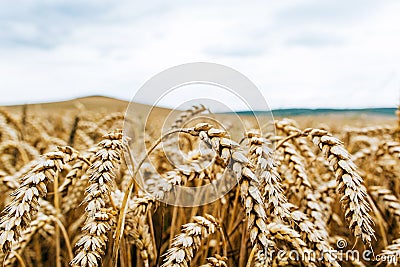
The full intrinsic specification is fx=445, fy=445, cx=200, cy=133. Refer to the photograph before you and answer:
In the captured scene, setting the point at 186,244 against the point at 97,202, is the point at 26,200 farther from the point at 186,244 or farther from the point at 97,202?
the point at 186,244

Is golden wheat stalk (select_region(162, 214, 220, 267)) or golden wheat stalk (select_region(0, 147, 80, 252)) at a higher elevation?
golden wheat stalk (select_region(0, 147, 80, 252))

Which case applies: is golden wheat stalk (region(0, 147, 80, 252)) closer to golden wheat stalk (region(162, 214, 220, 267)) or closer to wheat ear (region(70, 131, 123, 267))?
wheat ear (region(70, 131, 123, 267))

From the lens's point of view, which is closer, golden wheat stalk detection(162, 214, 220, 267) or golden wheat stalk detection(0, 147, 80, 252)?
golden wheat stalk detection(0, 147, 80, 252)

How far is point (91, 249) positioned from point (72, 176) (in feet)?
1.63

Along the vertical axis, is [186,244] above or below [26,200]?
below

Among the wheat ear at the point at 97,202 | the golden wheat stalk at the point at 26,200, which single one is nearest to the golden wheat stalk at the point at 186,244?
the wheat ear at the point at 97,202

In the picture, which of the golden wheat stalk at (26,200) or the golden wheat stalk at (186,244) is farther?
the golden wheat stalk at (186,244)

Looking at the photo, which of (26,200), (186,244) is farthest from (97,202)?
(186,244)

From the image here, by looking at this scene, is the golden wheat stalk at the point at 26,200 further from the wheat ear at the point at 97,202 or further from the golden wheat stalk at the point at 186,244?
the golden wheat stalk at the point at 186,244

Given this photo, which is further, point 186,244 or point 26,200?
point 186,244

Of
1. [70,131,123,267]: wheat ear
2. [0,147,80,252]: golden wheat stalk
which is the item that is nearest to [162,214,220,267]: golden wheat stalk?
[70,131,123,267]: wheat ear

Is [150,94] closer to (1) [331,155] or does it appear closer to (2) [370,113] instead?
(1) [331,155]

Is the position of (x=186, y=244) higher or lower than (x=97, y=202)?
lower

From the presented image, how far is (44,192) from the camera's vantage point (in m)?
1.29
